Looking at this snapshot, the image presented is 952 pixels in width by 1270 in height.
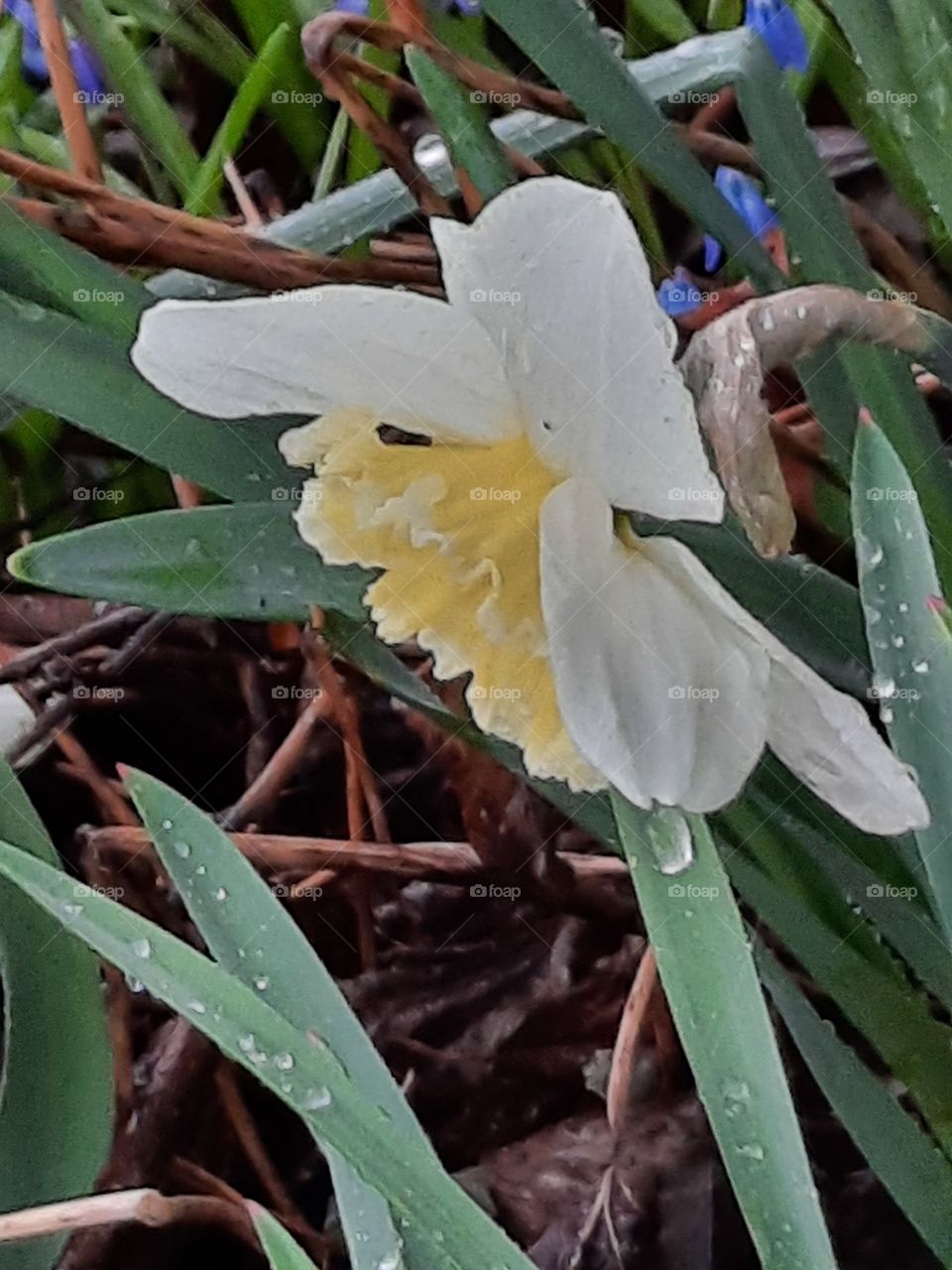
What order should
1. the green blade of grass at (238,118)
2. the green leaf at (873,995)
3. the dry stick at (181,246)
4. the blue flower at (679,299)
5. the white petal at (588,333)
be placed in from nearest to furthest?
1. the white petal at (588,333)
2. the green leaf at (873,995)
3. the dry stick at (181,246)
4. the blue flower at (679,299)
5. the green blade of grass at (238,118)

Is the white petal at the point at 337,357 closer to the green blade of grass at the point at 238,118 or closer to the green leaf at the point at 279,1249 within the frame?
the green leaf at the point at 279,1249

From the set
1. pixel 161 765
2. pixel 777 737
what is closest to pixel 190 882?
pixel 777 737

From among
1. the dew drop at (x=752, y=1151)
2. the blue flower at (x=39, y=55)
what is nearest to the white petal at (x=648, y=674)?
the dew drop at (x=752, y=1151)

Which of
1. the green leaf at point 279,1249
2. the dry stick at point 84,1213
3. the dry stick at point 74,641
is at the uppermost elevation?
the green leaf at point 279,1249

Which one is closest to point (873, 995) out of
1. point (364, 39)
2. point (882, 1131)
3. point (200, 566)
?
point (882, 1131)

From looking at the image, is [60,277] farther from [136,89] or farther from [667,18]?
[667,18]

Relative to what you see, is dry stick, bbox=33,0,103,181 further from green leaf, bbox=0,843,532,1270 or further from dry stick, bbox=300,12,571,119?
green leaf, bbox=0,843,532,1270
